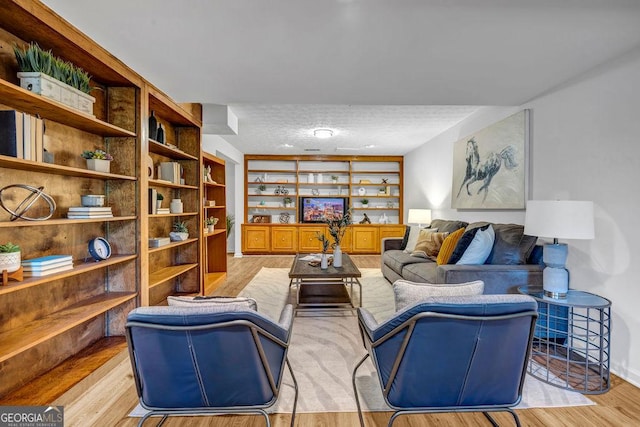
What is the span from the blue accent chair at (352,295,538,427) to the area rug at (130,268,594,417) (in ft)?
1.88

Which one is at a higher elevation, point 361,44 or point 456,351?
point 361,44

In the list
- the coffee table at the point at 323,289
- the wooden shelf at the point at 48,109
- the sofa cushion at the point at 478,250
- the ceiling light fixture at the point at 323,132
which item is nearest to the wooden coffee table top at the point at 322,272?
the coffee table at the point at 323,289

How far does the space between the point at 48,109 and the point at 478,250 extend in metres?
3.70

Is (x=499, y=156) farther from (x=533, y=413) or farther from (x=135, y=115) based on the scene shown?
(x=135, y=115)

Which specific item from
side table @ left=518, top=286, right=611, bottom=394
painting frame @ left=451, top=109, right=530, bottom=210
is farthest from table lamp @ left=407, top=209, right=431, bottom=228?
side table @ left=518, top=286, right=611, bottom=394

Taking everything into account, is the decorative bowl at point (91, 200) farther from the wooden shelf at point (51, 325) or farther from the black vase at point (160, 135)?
the black vase at point (160, 135)

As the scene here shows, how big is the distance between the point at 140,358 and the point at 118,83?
2.43 m

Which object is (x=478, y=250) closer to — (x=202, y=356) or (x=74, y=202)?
(x=202, y=356)

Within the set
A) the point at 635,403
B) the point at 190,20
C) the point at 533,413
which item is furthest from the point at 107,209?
the point at 635,403

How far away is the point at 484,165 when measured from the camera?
409cm

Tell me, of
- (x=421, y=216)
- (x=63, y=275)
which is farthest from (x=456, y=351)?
(x=421, y=216)

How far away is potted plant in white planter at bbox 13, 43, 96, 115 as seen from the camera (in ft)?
6.11

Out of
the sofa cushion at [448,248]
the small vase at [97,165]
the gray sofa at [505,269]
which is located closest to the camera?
the small vase at [97,165]

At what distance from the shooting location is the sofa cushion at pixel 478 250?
317 cm
